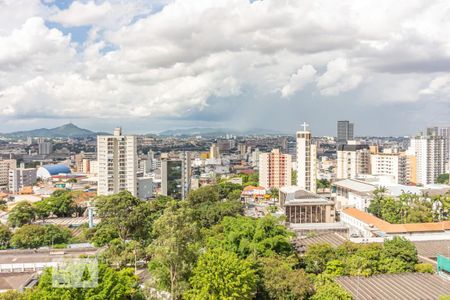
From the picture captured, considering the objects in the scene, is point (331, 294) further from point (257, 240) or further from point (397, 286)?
point (257, 240)

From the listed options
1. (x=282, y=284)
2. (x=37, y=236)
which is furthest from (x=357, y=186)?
(x=37, y=236)

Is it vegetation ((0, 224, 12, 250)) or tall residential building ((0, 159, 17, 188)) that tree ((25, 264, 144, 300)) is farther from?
tall residential building ((0, 159, 17, 188))

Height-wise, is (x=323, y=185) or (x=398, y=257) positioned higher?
(x=398, y=257)

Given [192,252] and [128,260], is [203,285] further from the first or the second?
[128,260]

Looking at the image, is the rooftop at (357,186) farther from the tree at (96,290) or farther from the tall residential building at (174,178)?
the tree at (96,290)

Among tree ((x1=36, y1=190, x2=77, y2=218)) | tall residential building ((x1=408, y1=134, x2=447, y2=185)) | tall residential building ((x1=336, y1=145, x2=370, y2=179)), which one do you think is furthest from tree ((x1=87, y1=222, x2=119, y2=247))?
tall residential building ((x1=408, y1=134, x2=447, y2=185))
